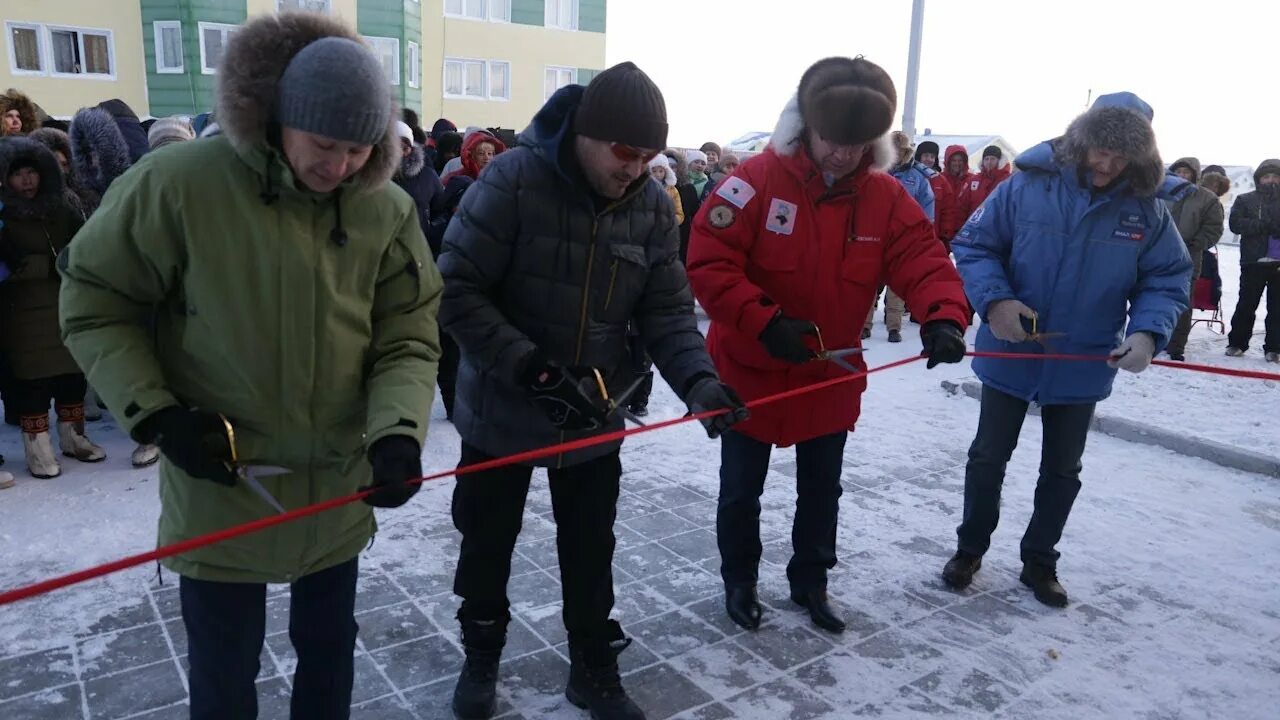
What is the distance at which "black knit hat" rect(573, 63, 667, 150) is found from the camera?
2527 millimetres

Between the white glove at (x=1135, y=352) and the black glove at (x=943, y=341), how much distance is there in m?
0.83

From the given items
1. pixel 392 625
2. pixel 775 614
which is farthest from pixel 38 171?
pixel 775 614

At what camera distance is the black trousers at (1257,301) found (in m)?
9.52

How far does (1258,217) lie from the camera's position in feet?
31.0

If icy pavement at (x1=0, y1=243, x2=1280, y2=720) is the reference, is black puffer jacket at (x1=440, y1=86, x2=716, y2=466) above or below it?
above

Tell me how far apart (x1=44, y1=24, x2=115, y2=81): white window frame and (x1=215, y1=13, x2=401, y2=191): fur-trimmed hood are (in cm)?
2226

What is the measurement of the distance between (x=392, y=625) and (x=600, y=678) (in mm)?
973

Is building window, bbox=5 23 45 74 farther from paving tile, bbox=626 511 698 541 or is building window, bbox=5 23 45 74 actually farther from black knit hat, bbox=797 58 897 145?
black knit hat, bbox=797 58 897 145

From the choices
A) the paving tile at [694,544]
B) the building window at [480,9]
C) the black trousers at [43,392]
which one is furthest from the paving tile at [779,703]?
the building window at [480,9]

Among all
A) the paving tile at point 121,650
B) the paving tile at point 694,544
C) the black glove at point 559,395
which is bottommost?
the paving tile at point 694,544

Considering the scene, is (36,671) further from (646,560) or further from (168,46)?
(168,46)

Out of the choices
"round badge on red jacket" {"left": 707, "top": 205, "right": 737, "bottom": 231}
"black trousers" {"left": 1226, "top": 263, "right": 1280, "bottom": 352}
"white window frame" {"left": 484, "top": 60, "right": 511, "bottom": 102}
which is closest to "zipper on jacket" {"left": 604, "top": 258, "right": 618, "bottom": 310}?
"round badge on red jacket" {"left": 707, "top": 205, "right": 737, "bottom": 231}

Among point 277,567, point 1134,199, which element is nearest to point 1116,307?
point 1134,199

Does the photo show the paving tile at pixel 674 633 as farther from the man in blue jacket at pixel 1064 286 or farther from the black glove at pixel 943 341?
the black glove at pixel 943 341
